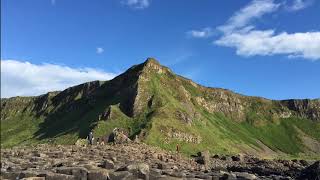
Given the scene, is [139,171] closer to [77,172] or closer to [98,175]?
[98,175]

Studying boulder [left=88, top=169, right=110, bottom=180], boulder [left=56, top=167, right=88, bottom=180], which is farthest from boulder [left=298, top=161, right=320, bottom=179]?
boulder [left=56, top=167, right=88, bottom=180]

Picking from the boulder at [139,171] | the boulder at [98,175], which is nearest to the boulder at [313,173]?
the boulder at [139,171]

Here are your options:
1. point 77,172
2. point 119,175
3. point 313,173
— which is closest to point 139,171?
point 119,175

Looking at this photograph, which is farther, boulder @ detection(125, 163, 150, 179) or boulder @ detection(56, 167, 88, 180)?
boulder @ detection(125, 163, 150, 179)

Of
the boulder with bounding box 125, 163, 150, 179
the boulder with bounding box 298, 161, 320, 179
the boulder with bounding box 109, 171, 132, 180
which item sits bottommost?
the boulder with bounding box 109, 171, 132, 180

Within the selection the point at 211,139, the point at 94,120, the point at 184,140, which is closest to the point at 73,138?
the point at 94,120

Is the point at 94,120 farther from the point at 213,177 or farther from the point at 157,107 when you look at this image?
the point at 213,177

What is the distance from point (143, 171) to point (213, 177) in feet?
11.6

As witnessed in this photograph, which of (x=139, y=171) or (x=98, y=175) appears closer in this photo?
(x=98, y=175)

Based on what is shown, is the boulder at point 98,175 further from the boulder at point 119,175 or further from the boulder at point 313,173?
the boulder at point 313,173

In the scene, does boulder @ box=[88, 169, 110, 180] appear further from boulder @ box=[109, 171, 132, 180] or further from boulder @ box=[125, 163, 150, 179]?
boulder @ box=[125, 163, 150, 179]

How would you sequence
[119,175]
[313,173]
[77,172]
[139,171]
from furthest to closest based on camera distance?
[313,173] < [139,171] < [77,172] < [119,175]

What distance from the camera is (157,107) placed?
182 m

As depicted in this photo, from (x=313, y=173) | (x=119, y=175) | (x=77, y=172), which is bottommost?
(x=119, y=175)
